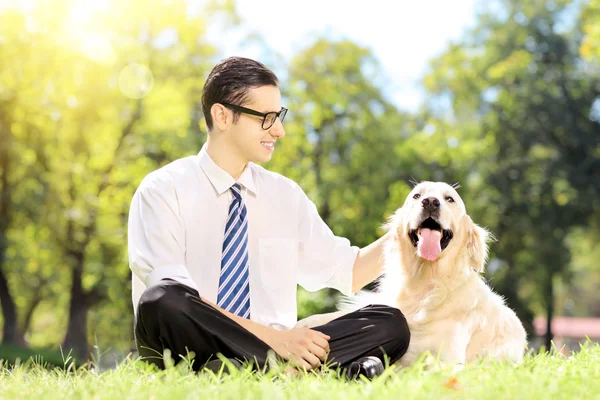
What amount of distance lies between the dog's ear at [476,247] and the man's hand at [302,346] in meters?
1.17

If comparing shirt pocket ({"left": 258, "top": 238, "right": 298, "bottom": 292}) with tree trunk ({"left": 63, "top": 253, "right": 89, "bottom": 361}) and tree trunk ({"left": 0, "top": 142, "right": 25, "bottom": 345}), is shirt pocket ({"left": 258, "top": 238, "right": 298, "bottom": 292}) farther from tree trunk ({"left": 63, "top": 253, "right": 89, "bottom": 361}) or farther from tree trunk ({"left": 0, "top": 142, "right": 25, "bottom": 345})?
tree trunk ({"left": 63, "top": 253, "right": 89, "bottom": 361})

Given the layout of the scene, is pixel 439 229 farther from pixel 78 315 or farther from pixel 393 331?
pixel 78 315

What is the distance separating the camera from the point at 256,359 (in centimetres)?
378

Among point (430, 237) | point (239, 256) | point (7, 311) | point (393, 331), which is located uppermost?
point (430, 237)

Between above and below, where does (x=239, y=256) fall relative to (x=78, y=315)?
above

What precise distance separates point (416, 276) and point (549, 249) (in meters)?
21.7

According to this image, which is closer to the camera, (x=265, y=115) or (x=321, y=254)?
(x=265, y=115)

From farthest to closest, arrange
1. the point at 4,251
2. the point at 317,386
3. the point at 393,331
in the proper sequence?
the point at 4,251 → the point at 393,331 → the point at 317,386

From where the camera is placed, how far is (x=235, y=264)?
4.46 meters

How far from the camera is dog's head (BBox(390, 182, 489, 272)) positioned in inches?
171

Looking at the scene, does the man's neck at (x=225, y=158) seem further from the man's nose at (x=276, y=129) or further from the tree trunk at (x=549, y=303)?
the tree trunk at (x=549, y=303)

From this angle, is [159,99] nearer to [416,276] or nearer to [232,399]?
[416,276]

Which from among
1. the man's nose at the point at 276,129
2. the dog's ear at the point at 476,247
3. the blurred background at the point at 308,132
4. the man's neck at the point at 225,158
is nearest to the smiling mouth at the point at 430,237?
the dog's ear at the point at 476,247

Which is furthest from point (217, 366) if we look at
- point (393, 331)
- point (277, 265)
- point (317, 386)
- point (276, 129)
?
point (276, 129)
